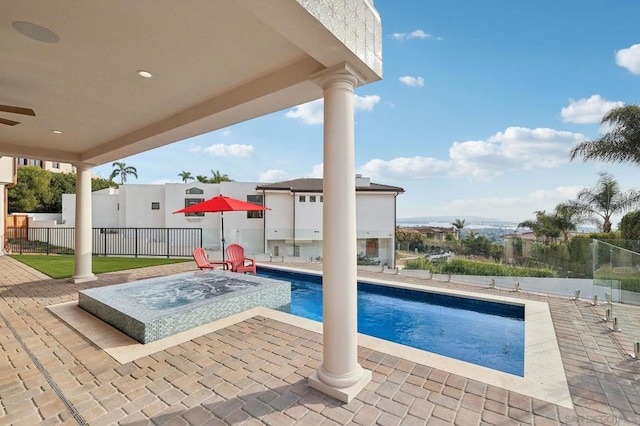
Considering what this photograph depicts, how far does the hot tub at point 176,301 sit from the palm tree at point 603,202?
19.3 metres

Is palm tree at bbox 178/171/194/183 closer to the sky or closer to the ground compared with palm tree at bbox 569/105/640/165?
closer to the sky

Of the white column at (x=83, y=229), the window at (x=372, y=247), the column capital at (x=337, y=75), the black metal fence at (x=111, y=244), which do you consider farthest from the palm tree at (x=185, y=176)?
the column capital at (x=337, y=75)

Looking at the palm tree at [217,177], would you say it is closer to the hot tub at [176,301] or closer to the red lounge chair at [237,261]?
the red lounge chair at [237,261]

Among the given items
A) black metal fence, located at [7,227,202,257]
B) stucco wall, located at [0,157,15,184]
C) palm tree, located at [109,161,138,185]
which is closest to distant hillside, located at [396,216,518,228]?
black metal fence, located at [7,227,202,257]

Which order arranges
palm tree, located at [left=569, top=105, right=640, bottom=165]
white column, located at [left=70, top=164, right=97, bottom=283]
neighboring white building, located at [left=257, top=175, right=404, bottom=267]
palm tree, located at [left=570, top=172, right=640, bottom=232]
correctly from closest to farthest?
1. white column, located at [left=70, top=164, right=97, bottom=283]
2. palm tree, located at [left=569, top=105, right=640, bottom=165]
3. palm tree, located at [left=570, top=172, right=640, bottom=232]
4. neighboring white building, located at [left=257, top=175, right=404, bottom=267]

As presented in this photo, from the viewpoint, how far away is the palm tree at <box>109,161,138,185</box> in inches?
1688

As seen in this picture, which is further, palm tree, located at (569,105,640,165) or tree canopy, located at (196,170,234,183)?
tree canopy, located at (196,170,234,183)

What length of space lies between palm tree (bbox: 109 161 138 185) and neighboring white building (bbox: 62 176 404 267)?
18.7 meters

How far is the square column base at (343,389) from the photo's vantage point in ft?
9.63

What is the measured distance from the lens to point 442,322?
6266 mm

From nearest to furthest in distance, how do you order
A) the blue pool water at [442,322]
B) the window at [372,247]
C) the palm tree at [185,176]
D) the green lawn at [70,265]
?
the blue pool water at [442,322]
the green lawn at [70,265]
the window at [372,247]
the palm tree at [185,176]

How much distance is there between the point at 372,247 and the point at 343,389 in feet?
45.4

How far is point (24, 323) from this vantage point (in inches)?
200

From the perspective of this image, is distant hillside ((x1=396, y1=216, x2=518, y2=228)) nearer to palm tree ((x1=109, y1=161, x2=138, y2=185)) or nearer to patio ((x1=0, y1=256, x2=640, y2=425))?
patio ((x1=0, y1=256, x2=640, y2=425))
